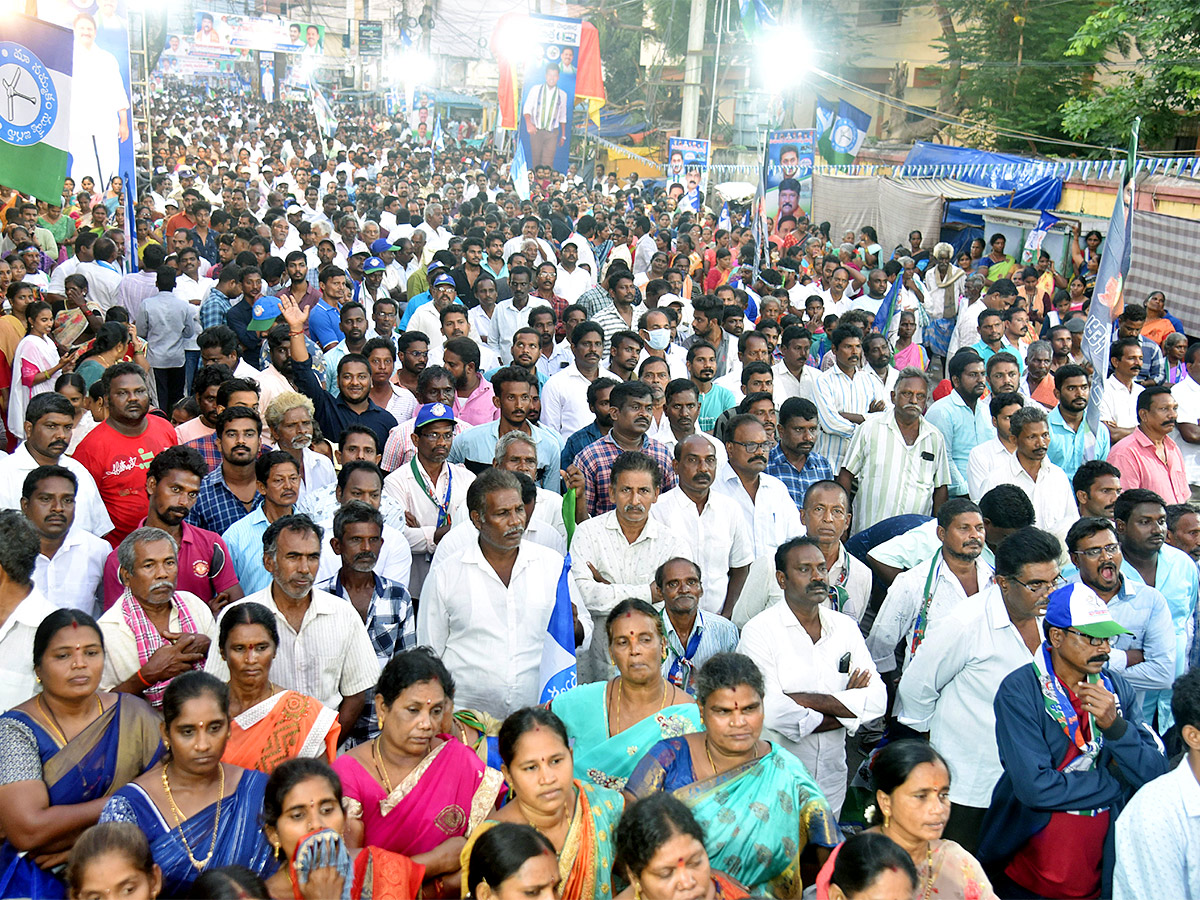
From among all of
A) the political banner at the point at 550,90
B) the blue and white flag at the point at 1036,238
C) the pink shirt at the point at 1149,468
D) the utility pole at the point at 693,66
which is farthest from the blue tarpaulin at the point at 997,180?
the pink shirt at the point at 1149,468

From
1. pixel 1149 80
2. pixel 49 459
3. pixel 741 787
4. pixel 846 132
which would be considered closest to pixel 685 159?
pixel 846 132

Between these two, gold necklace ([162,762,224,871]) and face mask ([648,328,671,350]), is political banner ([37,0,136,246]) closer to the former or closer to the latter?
face mask ([648,328,671,350])

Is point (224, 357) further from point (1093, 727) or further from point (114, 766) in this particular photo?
point (1093, 727)

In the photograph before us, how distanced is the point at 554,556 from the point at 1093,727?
6.55 feet

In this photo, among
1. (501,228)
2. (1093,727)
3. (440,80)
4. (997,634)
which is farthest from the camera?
(440,80)

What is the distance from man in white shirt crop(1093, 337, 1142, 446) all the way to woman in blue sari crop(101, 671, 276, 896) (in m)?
5.85

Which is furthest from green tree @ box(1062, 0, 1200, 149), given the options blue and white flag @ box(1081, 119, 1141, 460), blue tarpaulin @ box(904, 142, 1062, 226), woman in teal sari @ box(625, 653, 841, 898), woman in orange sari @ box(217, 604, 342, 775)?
woman in orange sari @ box(217, 604, 342, 775)

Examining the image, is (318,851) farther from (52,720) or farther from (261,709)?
(52,720)

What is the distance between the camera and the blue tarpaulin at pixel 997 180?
51.7 feet

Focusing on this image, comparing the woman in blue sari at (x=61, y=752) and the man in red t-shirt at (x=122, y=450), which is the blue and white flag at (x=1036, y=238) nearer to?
the man in red t-shirt at (x=122, y=450)

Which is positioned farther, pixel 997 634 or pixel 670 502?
pixel 670 502

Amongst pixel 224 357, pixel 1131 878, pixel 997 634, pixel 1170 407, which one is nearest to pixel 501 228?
pixel 224 357

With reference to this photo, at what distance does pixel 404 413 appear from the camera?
6.62 m

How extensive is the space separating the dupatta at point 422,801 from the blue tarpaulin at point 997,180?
1477 cm
